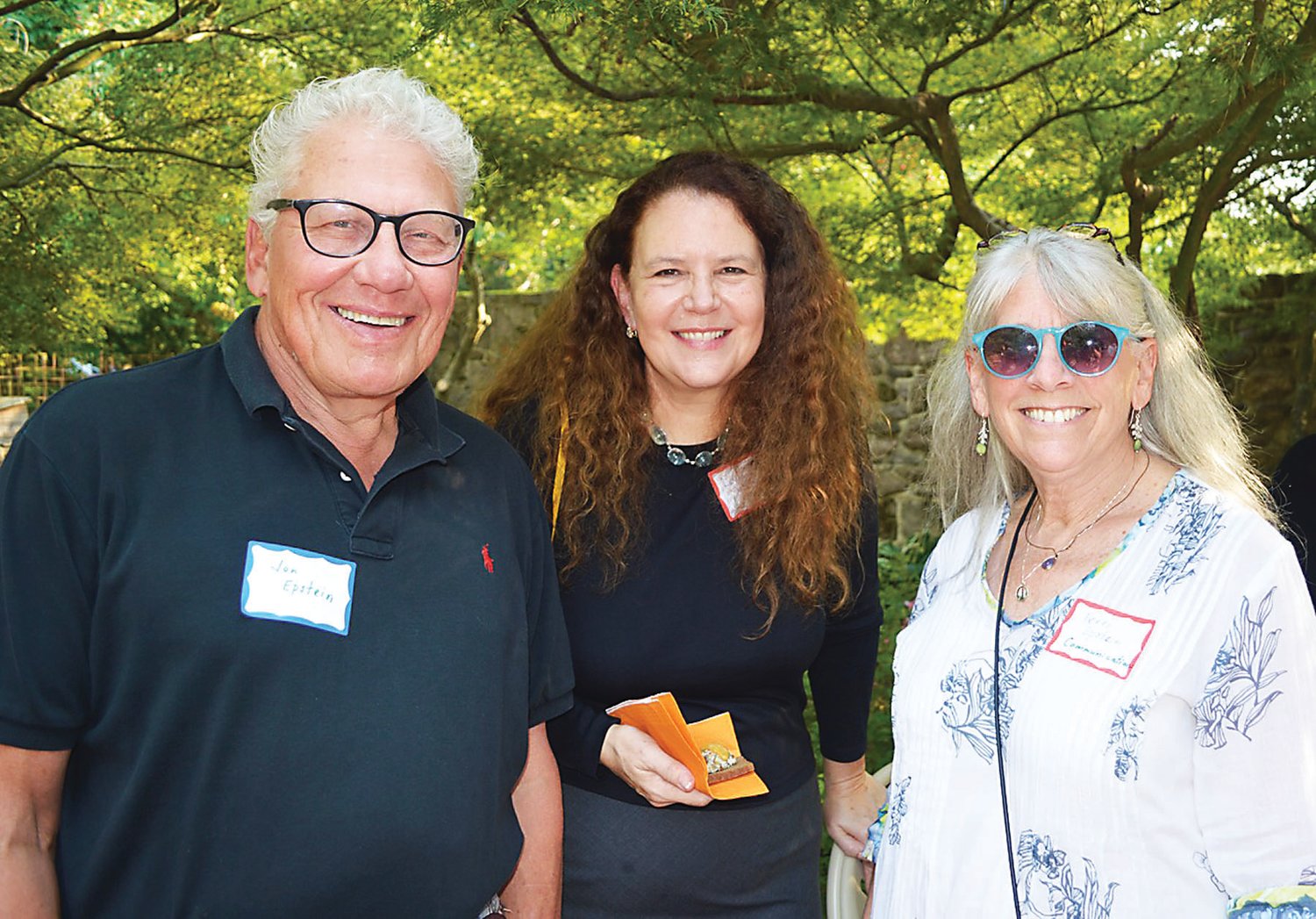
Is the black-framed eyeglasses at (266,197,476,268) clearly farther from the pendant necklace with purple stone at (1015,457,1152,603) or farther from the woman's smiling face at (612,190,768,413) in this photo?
the pendant necklace with purple stone at (1015,457,1152,603)

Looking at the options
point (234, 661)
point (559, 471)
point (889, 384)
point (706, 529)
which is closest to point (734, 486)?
point (706, 529)

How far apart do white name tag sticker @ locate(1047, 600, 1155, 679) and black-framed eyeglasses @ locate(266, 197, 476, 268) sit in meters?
1.28

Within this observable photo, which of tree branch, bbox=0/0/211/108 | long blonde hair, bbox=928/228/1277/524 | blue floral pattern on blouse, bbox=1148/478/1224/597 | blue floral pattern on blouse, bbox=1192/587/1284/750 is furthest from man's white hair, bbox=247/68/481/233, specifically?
tree branch, bbox=0/0/211/108

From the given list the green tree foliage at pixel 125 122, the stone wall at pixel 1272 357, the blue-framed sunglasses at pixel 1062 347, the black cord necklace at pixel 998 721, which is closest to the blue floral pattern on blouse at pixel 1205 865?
the black cord necklace at pixel 998 721

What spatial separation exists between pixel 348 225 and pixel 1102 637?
1441mm

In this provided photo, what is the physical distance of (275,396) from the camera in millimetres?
1872

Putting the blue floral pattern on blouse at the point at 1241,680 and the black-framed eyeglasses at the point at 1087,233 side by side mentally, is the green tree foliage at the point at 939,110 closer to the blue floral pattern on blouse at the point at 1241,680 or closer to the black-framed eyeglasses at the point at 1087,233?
the black-framed eyeglasses at the point at 1087,233

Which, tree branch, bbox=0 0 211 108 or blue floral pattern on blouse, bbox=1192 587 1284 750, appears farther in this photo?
tree branch, bbox=0 0 211 108

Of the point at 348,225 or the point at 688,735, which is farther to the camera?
the point at 688,735

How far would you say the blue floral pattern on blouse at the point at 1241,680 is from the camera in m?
1.76

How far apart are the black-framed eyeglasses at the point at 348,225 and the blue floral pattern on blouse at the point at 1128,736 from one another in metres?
1.37

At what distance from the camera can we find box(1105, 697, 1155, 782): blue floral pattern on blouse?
6.10ft

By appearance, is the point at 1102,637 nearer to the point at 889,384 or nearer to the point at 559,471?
the point at 559,471

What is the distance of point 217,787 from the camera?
1713mm
